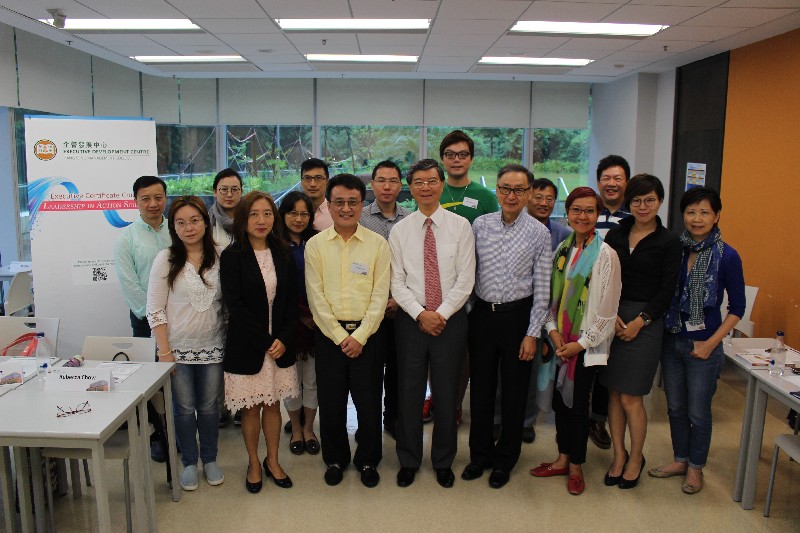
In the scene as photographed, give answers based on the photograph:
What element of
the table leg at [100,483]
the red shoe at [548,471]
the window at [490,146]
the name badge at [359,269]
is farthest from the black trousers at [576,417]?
the window at [490,146]

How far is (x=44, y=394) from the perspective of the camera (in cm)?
269

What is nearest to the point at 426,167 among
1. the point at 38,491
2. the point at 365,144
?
the point at 38,491

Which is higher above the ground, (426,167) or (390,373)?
(426,167)

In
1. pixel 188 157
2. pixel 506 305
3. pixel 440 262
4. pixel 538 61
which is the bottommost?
pixel 506 305

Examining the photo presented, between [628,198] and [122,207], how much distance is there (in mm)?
3659

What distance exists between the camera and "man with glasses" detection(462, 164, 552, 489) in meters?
3.13

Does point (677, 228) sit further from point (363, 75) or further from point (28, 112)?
point (28, 112)

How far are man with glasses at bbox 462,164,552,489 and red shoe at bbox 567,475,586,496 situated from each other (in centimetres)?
36

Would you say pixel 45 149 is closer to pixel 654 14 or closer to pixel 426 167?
pixel 426 167

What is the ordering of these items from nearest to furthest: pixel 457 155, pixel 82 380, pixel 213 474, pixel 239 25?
pixel 82 380, pixel 213 474, pixel 457 155, pixel 239 25

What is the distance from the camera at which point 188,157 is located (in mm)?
9445

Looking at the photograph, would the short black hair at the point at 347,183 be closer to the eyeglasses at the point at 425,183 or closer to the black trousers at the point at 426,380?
the eyeglasses at the point at 425,183

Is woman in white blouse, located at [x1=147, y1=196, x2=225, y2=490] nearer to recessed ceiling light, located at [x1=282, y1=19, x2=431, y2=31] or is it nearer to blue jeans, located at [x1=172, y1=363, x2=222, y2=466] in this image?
blue jeans, located at [x1=172, y1=363, x2=222, y2=466]

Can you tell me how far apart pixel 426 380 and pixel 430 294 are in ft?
1.63
